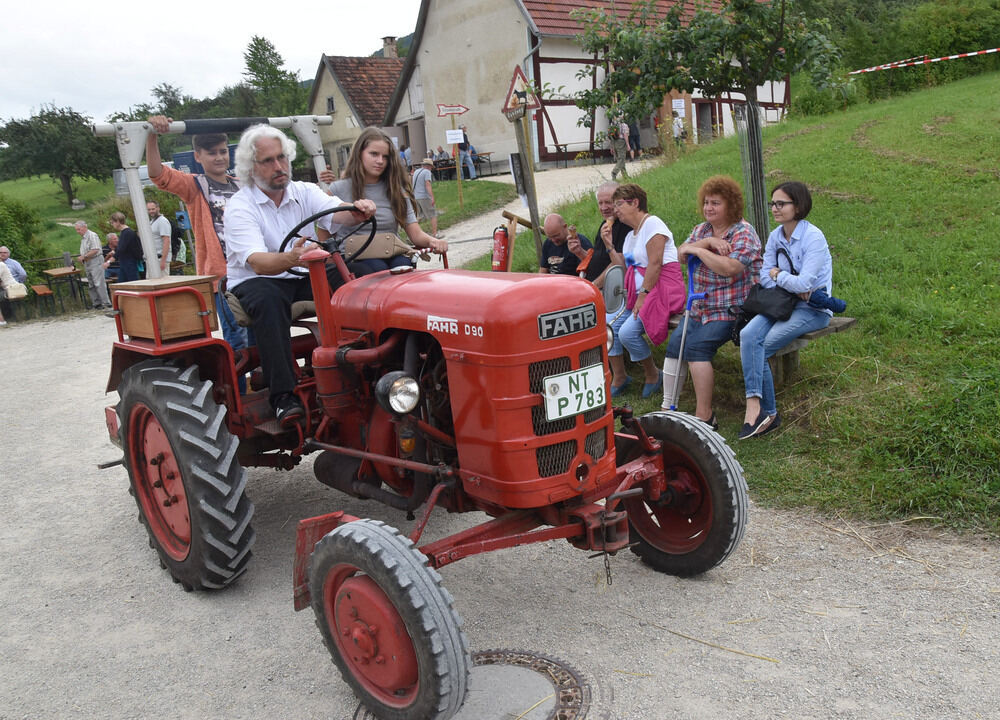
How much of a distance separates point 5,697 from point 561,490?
2256mm

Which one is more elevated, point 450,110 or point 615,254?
point 450,110

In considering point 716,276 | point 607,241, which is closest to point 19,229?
point 607,241

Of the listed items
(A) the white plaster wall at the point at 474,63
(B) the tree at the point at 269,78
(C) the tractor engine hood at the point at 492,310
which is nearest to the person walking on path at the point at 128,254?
(C) the tractor engine hood at the point at 492,310

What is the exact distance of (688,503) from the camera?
354cm

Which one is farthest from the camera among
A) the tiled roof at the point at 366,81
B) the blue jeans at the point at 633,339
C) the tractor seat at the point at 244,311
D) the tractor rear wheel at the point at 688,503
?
the tiled roof at the point at 366,81

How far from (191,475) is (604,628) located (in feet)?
6.09

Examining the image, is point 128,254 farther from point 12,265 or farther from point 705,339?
point 705,339

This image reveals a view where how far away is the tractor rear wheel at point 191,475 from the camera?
3523 millimetres

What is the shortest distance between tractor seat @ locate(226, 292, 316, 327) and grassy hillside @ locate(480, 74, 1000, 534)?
8.30 feet

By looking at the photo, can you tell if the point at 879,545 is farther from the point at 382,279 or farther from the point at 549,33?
the point at 549,33

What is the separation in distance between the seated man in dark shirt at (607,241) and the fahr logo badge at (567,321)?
10.7 feet

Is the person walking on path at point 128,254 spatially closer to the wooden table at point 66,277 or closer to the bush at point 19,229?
the wooden table at point 66,277

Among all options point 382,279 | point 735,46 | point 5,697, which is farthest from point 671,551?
point 735,46

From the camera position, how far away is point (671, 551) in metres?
3.56
